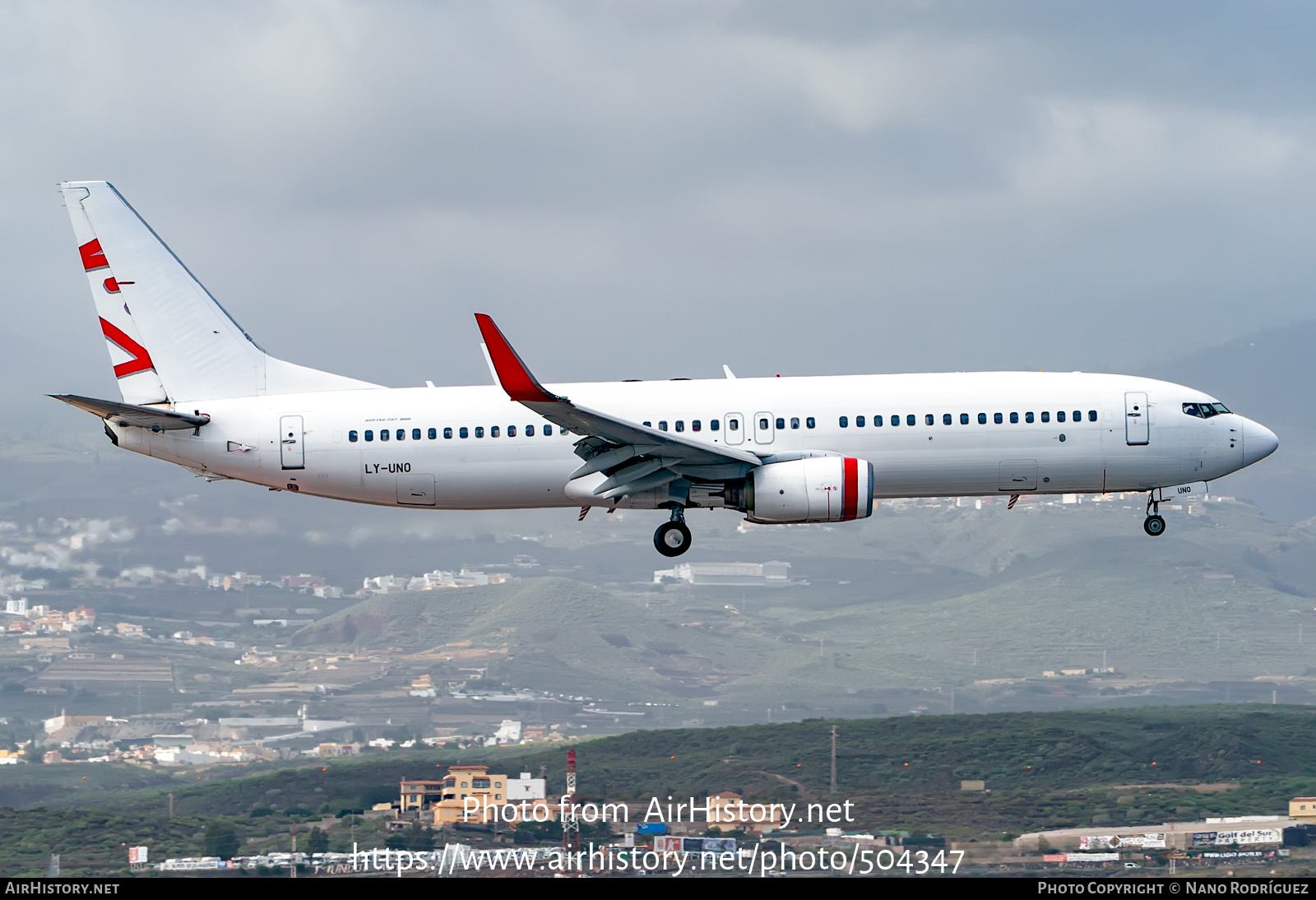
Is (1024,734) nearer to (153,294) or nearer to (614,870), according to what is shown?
(614,870)

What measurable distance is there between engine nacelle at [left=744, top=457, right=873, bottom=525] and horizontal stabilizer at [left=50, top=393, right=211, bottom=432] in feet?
57.0

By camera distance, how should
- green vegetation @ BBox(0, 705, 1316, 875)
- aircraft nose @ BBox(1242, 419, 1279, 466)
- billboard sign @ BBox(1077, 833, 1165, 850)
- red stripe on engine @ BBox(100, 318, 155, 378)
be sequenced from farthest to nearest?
green vegetation @ BBox(0, 705, 1316, 875) → billboard sign @ BBox(1077, 833, 1165, 850) → red stripe on engine @ BBox(100, 318, 155, 378) → aircraft nose @ BBox(1242, 419, 1279, 466)

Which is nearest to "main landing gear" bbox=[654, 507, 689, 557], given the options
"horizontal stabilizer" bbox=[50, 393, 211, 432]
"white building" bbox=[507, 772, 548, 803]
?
"horizontal stabilizer" bbox=[50, 393, 211, 432]

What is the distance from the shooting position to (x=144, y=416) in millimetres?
41719

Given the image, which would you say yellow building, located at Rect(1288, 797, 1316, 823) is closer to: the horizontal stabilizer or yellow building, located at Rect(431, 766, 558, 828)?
yellow building, located at Rect(431, 766, 558, 828)

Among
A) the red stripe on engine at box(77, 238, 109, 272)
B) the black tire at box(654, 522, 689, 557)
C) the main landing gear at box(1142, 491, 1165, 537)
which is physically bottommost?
the black tire at box(654, 522, 689, 557)

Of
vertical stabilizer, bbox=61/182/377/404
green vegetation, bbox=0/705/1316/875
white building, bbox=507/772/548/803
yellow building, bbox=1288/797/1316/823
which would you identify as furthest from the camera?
white building, bbox=507/772/548/803

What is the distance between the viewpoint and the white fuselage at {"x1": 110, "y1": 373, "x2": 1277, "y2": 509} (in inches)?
1601

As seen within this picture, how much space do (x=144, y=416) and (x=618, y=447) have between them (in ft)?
47.5

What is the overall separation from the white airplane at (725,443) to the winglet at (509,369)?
2170mm

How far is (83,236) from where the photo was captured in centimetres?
4653

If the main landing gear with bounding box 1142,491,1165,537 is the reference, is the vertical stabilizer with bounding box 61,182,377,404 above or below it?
above

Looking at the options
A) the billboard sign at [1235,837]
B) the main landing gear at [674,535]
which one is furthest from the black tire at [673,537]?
the billboard sign at [1235,837]
